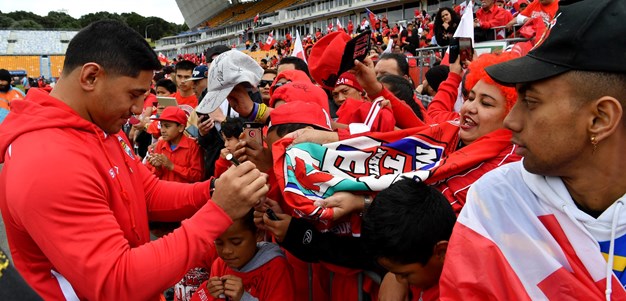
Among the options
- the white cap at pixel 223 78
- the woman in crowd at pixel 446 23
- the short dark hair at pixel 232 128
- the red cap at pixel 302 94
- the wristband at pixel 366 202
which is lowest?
the wristband at pixel 366 202

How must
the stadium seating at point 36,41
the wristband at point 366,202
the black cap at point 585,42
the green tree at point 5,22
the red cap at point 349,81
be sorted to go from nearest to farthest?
the black cap at point 585,42
the wristband at point 366,202
the red cap at point 349,81
the stadium seating at point 36,41
the green tree at point 5,22

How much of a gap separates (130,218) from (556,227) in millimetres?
1639

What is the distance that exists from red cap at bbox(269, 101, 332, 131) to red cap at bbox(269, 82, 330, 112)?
0.48 metres

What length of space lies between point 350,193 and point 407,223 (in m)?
0.41

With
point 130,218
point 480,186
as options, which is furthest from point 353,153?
point 130,218

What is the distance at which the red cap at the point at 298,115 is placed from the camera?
2814mm

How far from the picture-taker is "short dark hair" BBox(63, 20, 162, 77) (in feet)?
6.16

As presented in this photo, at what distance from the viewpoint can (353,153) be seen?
7.89ft

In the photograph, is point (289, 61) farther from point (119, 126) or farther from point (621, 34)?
point (621, 34)

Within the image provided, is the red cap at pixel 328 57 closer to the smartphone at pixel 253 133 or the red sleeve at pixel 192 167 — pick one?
the smartphone at pixel 253 133

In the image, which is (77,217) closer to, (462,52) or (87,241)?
(87,241)

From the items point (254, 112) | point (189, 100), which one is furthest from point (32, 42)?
point (254, 112)

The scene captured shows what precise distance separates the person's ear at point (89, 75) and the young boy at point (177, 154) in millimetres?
2957

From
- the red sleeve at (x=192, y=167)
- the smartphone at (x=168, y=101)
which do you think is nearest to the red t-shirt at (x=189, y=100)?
the smartphone at (x=168, y=101)
